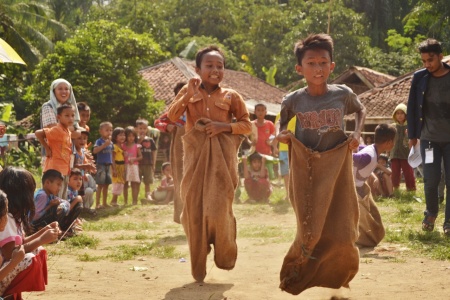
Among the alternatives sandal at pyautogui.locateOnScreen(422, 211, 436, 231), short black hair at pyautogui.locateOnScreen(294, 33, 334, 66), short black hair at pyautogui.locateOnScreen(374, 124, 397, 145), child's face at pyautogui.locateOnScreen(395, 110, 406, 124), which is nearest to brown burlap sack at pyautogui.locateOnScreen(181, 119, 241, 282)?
short black hair at pyautogui.locateOnScreen(294, 33, 334, 66)

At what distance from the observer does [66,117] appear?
10.5 metres

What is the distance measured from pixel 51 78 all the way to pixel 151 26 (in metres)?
17.0

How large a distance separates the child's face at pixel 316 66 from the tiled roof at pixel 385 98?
18268 millimetres

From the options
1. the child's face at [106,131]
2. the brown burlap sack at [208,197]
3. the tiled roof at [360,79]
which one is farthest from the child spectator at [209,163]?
the tiled roof at [360,79]

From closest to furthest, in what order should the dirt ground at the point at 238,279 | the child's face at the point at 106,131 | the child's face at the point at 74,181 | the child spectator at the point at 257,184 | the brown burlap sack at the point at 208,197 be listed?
the dirt ground at the point at 238,279, the brown burlap sack at the point at 208,197, the child's face at the point at 74,181, the child's face at the point at 106,131, the child spectator at the point at 257,184

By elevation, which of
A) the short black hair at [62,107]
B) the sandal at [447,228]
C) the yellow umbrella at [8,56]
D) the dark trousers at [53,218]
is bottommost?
the sandal at [447,228]

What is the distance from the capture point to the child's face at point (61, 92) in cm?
1083

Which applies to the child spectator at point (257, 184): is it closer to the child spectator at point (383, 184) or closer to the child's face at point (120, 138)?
the child spectator at point (383, 184)

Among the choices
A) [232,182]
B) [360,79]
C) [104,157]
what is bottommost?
[232,182]

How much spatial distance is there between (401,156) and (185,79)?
20.4m

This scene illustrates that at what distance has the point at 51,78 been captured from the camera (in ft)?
86.5

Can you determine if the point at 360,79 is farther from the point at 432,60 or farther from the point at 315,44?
the point at 315,44

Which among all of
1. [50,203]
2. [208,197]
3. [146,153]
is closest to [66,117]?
[50,203]

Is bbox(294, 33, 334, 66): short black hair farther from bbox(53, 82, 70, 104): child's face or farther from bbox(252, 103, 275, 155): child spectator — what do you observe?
bbox(252, 103, 275, 155): child spectator
